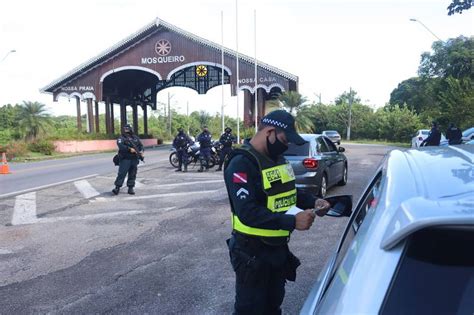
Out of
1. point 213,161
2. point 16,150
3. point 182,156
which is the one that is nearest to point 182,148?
point 182,156

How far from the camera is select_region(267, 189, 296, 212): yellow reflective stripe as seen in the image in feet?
8.45

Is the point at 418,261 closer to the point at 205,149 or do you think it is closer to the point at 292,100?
the point at 205,149

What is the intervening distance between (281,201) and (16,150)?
2834 cm

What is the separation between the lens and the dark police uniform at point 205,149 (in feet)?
50.6

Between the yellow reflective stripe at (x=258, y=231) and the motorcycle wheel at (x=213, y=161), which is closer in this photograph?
Answer: the yellow reflective stripe at (x=258, y=231)

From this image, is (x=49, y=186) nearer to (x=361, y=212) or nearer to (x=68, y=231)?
(x=68, y=231)

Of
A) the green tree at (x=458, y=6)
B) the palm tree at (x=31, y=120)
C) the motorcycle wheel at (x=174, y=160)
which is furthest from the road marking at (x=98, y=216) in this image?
the palm tree at (x=31, y=120)

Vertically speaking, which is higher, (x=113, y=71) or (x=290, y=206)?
(x=113, y=71)

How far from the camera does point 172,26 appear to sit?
36719 millimetres

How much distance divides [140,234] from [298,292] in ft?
10.5

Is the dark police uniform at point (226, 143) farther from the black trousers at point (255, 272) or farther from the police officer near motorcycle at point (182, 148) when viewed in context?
the black trousers at point (255, 272)

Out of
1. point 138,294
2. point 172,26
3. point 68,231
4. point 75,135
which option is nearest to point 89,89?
point 75,135

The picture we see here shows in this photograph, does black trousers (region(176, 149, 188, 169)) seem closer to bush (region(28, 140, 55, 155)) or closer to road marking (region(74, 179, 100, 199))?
road marking (region(74, 179, 100, 199))

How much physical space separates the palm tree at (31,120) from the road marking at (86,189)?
27375mm
